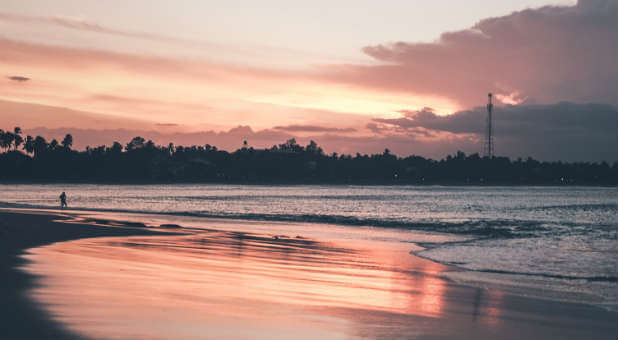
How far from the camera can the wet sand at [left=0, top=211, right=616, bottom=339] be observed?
7.07 m

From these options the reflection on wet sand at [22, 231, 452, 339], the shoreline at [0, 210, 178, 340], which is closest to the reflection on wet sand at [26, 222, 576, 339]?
the reflection on wet sand at [22, 231, 452, 339]

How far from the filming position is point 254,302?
29.1ft

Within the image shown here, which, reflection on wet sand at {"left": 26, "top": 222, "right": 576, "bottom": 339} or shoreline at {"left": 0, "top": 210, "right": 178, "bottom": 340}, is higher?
shoreline at {"left": 0, "top": 210, "right": 178, "bottom": 340}

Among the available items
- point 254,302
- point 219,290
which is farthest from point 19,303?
point 254,302

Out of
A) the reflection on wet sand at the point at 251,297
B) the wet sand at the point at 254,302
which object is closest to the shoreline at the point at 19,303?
the wet sand at the point at 254,302

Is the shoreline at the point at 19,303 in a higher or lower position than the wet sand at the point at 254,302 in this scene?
higher

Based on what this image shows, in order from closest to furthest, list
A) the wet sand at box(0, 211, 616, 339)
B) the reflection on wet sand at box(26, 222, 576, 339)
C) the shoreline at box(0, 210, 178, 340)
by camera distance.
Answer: the shoreline at box(0, 210, 178, 340) < the wet sand at box(0, 211, 616, 339) < the reflection on wet sand at box(26, 222, 576, 339)

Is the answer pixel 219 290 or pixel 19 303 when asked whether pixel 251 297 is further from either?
pixel 19 303

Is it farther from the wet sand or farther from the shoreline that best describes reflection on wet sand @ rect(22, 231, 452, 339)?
the shoreline

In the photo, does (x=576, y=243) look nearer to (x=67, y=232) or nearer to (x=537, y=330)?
(x=537, y=330)

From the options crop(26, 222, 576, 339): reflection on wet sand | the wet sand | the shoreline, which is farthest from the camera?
crop(26, 222, 576, 339): reflection on wet sand

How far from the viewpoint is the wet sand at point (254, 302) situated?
7.07 metres

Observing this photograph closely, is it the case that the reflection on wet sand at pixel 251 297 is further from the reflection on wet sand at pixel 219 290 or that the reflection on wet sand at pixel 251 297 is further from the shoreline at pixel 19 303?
the shoreline at pixel 19 303

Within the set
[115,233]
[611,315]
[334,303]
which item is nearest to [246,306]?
[334,303]
